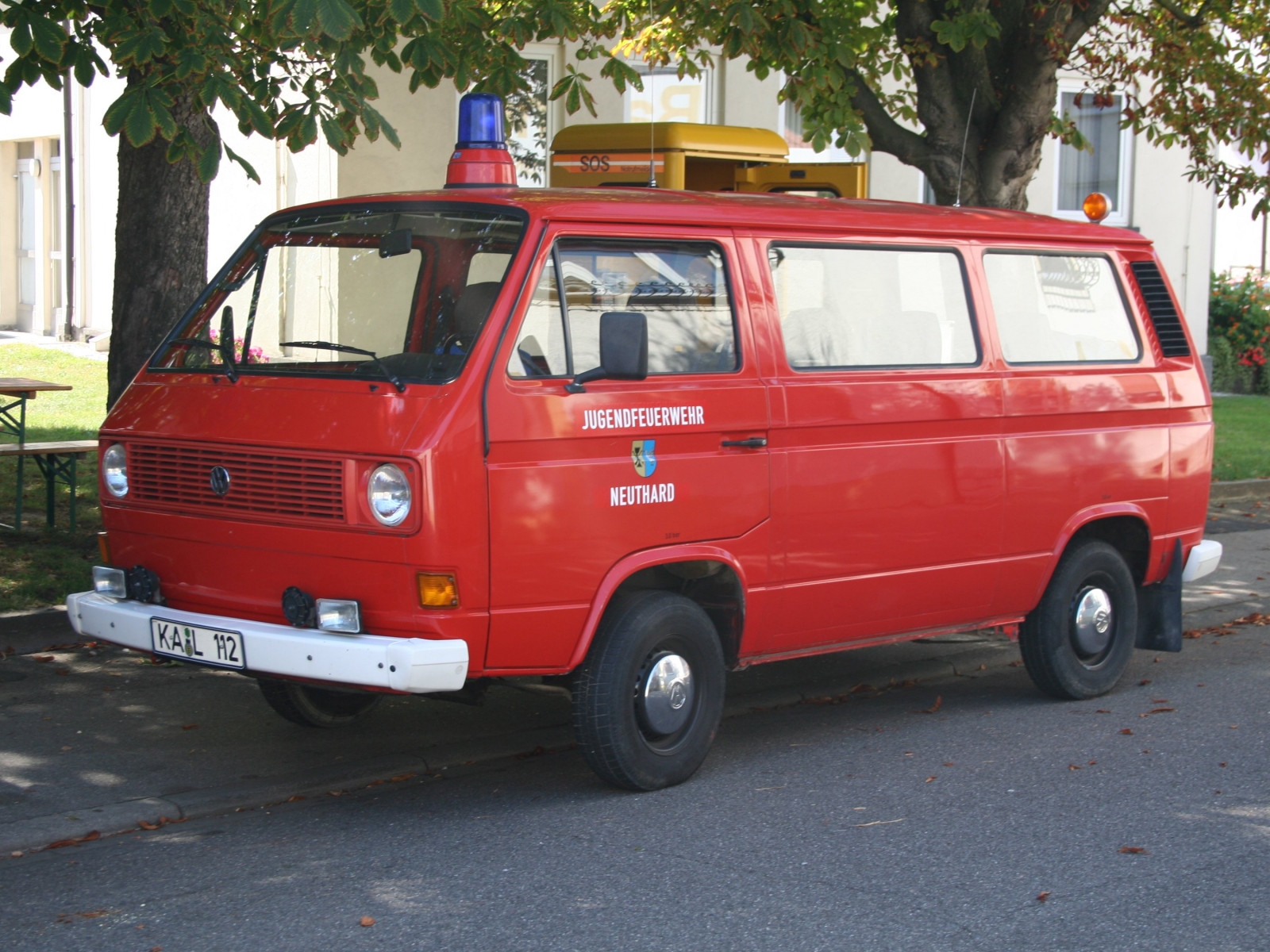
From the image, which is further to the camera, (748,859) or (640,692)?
(640,692)

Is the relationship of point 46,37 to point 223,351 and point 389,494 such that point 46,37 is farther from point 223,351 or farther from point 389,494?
point 389,494

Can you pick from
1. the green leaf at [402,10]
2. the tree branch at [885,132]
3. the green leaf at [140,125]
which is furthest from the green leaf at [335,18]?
the tree branch at [885,132]

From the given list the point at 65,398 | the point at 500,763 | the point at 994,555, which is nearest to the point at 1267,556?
the point at 994,555

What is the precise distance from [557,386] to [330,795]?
5.88ft

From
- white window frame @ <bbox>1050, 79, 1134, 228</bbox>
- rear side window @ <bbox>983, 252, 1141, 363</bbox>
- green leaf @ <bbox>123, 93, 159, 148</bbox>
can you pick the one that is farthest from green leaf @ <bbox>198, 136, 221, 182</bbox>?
white window frame @ <bbox>1050, 79, 1134, 228</bbox>

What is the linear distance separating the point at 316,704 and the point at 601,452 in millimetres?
1890

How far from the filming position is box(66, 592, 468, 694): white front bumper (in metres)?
4.83

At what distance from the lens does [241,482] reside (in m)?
5.29

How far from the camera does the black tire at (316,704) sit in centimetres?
621

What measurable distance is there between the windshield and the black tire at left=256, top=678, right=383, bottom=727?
1.40 metres

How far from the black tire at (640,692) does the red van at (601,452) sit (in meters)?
0.01

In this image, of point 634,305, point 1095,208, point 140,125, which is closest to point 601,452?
point 634,305

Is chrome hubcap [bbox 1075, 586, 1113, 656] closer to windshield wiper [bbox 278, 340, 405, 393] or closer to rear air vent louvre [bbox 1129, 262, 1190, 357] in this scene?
rear air vent louvre [bbox 1129, 262, 1190, 357]

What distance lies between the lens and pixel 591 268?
216 inches
